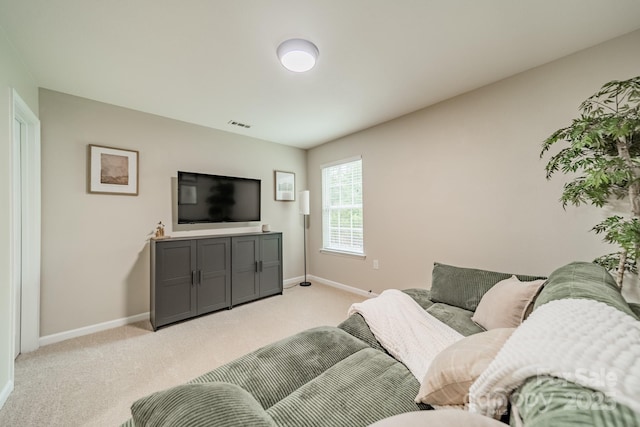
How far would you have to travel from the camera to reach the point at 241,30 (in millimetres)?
1705

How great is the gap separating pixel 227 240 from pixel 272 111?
1.75 metres

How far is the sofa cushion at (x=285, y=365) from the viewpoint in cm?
104

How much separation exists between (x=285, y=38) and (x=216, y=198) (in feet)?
7.64

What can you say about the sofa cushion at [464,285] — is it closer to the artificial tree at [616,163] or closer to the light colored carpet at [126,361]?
the artificial tree at [616,163]

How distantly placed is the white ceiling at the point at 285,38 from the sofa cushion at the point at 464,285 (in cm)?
181

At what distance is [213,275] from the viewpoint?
310 centimetres

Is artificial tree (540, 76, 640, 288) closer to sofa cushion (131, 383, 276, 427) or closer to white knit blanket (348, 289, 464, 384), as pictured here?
white knit blanket (348, 289, 464, 384)

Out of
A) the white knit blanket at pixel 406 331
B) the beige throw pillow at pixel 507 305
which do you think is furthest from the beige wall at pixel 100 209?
the beige throw pillow at pixel 507 305

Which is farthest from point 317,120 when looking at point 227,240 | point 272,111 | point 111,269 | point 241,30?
point 111,269

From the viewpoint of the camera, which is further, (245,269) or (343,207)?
(343,207)

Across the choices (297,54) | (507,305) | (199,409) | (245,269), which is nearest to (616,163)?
(507,305)

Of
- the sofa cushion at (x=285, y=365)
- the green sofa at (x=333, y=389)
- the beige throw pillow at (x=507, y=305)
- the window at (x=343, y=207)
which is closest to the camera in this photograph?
the green sofa at (x=333, y=389)

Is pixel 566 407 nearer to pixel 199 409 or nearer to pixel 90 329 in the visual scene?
pixel 199 409

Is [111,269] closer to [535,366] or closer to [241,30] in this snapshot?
[241,30]
